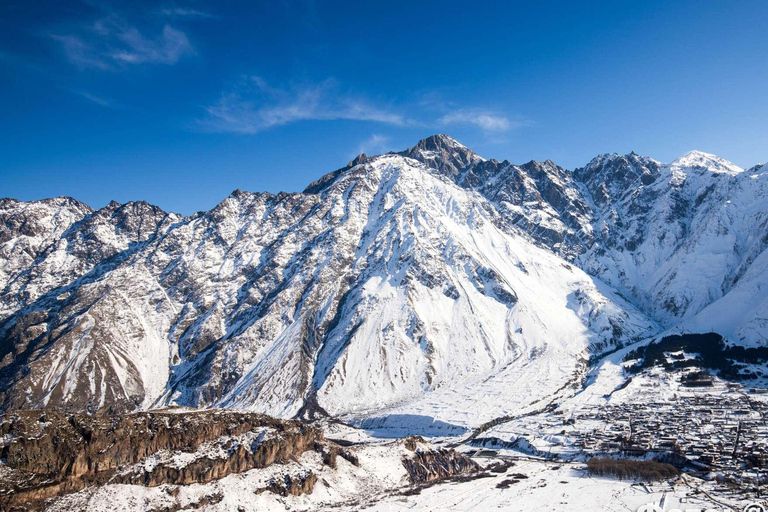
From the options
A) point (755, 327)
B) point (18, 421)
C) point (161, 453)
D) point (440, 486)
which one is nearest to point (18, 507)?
point (18, 421)

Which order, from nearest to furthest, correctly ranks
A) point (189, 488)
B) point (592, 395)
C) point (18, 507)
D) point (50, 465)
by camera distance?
point (18, 507) < point (50, 465) < point (189, 488) < point (592, 395)

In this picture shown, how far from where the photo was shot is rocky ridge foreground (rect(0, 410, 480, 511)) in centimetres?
5828

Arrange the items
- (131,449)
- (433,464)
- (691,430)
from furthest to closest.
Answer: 1. (691,430)
2. (433,464)
3. (131,449)

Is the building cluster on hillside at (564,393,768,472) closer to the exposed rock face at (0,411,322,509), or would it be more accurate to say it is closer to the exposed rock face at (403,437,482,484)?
the exposed rock face at (403,437,482,484)

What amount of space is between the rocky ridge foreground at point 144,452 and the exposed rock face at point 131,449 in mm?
101

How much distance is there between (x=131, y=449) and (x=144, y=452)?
1870mm

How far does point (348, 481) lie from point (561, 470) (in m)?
51.6

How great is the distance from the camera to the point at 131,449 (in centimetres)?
6719

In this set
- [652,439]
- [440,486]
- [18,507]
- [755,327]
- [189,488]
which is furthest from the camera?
[755,327]

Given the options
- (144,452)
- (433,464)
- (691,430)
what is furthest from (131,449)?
(691,430)

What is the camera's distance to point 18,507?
53.6 m

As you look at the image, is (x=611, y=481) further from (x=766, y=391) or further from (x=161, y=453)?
(x=766, y=391)

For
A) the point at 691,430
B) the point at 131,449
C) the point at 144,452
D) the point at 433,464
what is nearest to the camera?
the point at 131,449

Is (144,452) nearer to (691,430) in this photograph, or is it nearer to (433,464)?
(433,464)
